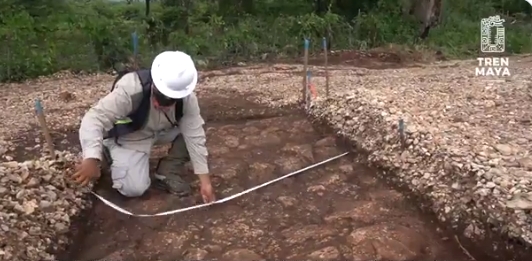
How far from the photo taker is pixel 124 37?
9945 mm

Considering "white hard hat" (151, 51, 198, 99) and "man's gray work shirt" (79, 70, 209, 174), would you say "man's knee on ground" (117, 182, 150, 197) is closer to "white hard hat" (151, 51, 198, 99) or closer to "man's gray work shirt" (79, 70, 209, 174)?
"man's gray work shirt" (79, 70, 209, 174)

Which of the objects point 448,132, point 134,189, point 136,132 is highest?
point 136,132

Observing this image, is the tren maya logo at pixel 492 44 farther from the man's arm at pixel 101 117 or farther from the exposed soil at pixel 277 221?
the man's arm at pixel 101 117

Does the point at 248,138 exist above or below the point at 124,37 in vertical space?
below

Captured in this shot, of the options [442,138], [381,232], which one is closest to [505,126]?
[442,138]

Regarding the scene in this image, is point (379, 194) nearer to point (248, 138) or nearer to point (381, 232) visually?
point (381, 232)

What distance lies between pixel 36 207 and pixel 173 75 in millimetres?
1115

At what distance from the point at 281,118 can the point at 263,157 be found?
3.32 ft

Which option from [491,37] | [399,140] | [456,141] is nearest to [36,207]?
[399,140]

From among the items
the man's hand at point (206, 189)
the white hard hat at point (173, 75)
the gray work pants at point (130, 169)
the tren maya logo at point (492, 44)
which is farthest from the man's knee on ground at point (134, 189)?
the tren maya logo at point (492, 44)

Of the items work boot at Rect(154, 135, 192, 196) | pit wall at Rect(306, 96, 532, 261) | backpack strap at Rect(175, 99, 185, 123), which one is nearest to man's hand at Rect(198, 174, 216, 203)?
work boot at Rect(154, 135, 192, 196)

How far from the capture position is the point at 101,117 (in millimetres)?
3479

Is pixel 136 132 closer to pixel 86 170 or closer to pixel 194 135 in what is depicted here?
pixel 194 135

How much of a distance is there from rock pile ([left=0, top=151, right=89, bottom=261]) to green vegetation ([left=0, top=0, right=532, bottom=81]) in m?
4.92
